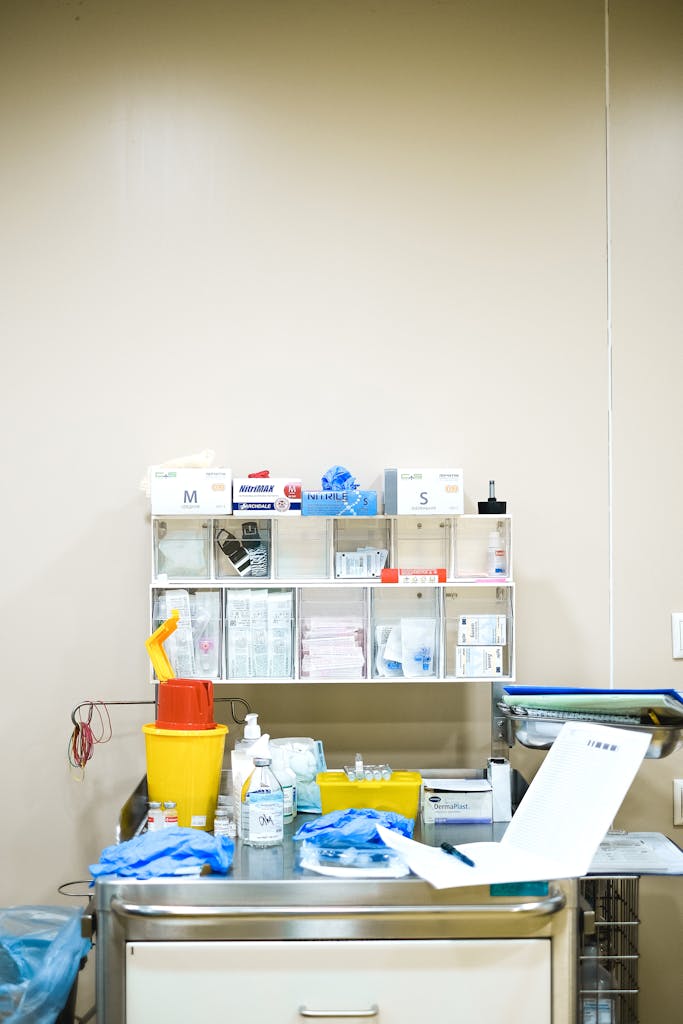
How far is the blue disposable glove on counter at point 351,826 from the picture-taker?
6.04 ft

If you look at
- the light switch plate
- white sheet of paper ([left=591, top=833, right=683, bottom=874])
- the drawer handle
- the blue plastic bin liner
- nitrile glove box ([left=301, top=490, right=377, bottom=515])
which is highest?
nitrile glove box ([left=301, top=490, right=377, bottom=515])

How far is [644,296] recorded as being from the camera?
2.45 meters

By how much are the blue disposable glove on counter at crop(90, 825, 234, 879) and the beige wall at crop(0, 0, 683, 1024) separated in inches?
23.6

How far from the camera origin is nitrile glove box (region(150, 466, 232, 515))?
2.16 metres

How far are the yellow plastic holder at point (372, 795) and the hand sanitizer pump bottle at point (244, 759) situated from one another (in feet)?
0.53

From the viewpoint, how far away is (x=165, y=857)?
1.77 metres

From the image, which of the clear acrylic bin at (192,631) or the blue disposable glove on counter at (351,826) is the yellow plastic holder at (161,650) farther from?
the blue disposable glove on counter at (351,826)

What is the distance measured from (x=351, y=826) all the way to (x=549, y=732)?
0.50 meters

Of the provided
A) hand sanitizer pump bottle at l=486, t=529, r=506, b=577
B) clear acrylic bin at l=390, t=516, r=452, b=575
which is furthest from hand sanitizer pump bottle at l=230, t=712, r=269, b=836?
hand sanitizer pump bottle at l=486, t=529, r=506, b=577

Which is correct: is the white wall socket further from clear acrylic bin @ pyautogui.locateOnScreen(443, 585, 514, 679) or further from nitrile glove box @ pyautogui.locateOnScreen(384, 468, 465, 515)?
nitrile glove box @ pyautogui.locateOnScreen(384, 468, 465, 515)

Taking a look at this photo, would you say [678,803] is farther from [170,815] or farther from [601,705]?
[170,815]

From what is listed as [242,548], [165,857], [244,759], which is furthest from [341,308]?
[165,857]

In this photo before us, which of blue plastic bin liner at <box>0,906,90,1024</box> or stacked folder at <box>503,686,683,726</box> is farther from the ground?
stacked folder at <box>503,686,683,726</box>

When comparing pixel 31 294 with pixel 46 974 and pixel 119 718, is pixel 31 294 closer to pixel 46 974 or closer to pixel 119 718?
pixel 119 718
